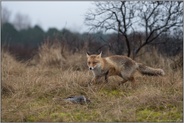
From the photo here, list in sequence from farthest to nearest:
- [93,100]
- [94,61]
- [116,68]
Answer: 1. [116,68]
2. [94,61]
3. [93,100]

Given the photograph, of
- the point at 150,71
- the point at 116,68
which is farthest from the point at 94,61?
the point at 150,71

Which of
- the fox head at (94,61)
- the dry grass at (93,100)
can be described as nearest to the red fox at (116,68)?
the fox head at (94,61)

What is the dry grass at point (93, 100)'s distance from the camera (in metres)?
5.09

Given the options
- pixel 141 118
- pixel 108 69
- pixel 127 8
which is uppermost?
pixel 127 8

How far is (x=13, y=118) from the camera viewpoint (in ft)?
16.6

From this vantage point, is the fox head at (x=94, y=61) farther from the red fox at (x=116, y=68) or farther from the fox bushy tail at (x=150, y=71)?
the fox bushy tail at (x=150, y=71)

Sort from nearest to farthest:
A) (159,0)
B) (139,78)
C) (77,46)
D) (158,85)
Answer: (158,85), (139,78), (159,0), (77,46)

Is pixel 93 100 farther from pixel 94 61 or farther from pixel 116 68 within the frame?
pixel 116 68

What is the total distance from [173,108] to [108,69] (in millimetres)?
2188

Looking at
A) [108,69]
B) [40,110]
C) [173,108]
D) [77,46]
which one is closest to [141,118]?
[173,108]

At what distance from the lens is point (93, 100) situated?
592 cm

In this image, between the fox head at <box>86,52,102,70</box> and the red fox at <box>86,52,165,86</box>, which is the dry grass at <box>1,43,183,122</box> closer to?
the red fox at <box>86,52,165,86</box>

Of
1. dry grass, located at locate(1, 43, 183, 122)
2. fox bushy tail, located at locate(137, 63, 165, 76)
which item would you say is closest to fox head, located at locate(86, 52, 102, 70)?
dry grass, located at locate(1, 43, 183, 122)

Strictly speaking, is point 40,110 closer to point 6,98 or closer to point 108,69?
point 6,98
